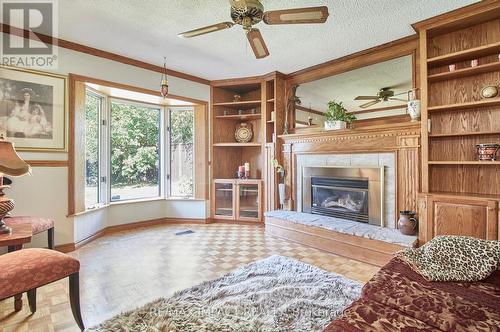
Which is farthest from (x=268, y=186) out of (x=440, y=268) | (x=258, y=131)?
(x=440, y=268)

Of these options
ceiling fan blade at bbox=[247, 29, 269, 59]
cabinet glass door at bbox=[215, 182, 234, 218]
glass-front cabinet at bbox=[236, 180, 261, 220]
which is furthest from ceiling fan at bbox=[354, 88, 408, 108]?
cabinet glass door at bbox=[215, 182, 234, 218]

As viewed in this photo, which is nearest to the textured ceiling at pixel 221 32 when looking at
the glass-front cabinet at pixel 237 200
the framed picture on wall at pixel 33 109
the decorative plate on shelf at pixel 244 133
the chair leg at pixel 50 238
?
the framed picture on wall at pixel 33 109

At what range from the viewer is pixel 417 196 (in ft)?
9.84

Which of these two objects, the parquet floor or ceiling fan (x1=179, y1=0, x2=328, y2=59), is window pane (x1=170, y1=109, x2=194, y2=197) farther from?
ceiling fan (x1=179, y1=0, x2=328, y2=59)

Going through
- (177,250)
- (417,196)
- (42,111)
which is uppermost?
(42,111)

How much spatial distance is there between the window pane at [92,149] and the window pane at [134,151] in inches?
10.4

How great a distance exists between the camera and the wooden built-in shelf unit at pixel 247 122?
15.0ft

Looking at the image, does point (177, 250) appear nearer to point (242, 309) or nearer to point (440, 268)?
point (242, 309)

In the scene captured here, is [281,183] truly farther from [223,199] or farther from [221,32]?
[221,32]

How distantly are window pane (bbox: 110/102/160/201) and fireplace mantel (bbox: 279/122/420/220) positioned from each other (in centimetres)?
256

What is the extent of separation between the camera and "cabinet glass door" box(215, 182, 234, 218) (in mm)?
4922

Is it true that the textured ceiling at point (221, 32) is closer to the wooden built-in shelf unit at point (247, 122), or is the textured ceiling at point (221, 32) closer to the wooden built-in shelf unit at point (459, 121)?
the wooden built-in shelf unit at point (459, 121)

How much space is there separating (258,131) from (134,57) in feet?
8.09

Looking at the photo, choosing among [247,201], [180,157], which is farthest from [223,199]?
[180,157]
